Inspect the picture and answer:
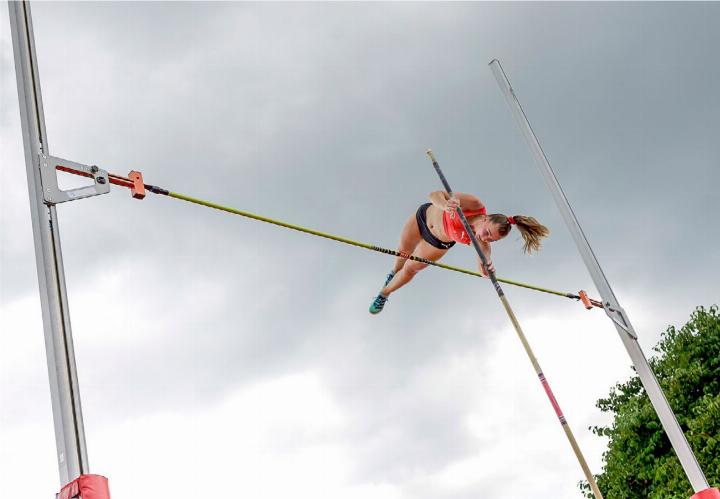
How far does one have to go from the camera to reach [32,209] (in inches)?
124

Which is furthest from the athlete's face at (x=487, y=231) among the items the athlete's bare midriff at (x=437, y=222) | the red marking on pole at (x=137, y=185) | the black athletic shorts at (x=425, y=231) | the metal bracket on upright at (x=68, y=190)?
the metal bracket on upright at (x=68, y=190)

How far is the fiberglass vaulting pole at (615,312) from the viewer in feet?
16.6

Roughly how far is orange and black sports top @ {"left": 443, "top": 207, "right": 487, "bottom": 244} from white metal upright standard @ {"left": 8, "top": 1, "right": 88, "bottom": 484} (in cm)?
299

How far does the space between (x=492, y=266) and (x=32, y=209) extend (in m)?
3.30

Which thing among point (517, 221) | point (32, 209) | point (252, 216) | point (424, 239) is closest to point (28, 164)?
point (32, 209)

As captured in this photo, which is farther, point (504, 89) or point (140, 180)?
point (504, 89)

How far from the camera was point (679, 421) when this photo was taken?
10336 mm

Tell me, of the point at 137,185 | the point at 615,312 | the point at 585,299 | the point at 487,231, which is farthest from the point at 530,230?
A: the point at 137,185

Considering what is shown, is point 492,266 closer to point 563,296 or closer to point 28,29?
point 563,296

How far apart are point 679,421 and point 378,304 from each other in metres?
6.20

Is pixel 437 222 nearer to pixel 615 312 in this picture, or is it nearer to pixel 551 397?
pixel 615 312

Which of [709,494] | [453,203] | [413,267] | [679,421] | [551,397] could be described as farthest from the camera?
[679,421]

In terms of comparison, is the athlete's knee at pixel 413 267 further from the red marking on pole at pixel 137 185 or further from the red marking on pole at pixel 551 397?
the red marking on pole at pixel 137 185

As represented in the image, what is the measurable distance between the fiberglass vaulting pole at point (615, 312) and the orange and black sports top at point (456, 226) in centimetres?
91
